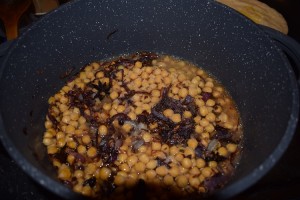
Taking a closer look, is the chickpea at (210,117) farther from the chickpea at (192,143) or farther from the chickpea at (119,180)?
the chickpea at (119,180)

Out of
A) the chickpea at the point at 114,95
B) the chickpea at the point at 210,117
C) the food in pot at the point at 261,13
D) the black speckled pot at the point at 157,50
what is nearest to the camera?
the black speckled pot at the point at 157,50

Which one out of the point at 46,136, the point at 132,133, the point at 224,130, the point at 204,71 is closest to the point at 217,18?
the point at 204,71

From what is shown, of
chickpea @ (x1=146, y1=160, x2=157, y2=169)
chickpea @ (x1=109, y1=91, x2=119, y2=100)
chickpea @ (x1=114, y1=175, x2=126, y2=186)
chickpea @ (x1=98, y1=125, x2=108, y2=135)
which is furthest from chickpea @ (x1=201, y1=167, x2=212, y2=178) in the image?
chickpea @ (x1=109, y1=91, x2=119, y2=100)

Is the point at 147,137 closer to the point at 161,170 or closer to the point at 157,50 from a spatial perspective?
the point at 161,170

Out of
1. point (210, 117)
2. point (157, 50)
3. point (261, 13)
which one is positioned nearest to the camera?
point (210, 117)

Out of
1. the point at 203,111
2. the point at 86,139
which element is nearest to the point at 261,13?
the point at 203,111

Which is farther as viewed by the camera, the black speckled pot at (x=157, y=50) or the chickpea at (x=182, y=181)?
the chickpea at (x=182, y=181)

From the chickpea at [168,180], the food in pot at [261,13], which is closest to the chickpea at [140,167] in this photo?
the chickpea at [168,180]
